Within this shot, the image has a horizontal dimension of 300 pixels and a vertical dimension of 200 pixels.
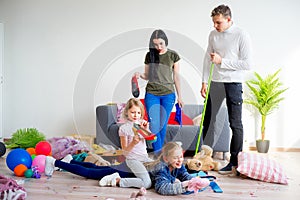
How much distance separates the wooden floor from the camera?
294 cm

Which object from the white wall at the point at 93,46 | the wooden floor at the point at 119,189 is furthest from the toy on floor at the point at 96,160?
the white wall at the point at 93,46

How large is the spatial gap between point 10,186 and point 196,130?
217cm

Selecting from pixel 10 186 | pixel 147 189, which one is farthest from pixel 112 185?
pixel 10 186

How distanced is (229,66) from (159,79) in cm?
59

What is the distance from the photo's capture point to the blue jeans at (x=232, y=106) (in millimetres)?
3682

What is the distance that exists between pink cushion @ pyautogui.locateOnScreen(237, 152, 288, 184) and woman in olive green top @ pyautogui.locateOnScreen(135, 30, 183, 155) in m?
0.68

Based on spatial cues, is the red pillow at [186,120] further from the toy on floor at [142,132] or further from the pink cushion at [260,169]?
the toy on floor at [142,132]

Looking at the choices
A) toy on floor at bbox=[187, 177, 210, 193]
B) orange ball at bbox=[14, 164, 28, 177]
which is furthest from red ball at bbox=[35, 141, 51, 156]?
toy on floor at bbox=[187, 177, 210, 193]

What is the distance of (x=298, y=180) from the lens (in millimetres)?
3576

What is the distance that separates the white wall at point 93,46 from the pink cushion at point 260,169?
1.94 meters

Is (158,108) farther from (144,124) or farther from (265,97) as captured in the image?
(265,97)

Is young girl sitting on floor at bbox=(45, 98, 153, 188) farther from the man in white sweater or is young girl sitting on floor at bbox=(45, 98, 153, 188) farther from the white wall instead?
the white wall

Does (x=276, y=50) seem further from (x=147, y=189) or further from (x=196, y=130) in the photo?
(x=147, y=189)

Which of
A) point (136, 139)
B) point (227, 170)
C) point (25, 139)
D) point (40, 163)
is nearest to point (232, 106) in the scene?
point (227, 170)
